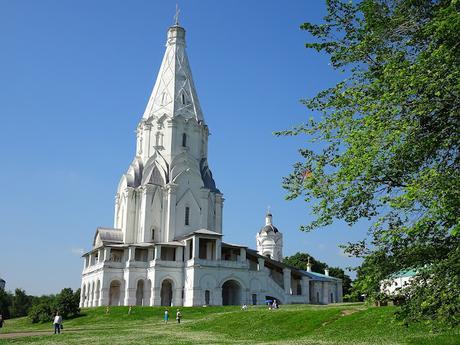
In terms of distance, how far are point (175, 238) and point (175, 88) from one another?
17959 millimetres

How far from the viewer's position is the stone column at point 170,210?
54.2 metres

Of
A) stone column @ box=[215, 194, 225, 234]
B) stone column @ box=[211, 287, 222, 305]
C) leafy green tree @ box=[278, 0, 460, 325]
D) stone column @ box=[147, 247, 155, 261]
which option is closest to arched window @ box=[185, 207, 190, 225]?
stone column @ box=[215, 194, 225, 234]

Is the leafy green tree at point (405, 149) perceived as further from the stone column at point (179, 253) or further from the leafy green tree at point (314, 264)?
the leafy green tree at point (314, 264)

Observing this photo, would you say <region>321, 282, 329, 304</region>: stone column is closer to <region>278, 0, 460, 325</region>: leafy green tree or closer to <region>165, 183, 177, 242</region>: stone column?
<region>165, 183, 177, 242</region>: stone column

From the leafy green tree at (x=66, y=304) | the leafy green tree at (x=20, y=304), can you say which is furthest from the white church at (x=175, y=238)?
the leafy green tree at (x=20, y=304)

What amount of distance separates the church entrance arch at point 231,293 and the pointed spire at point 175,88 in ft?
64.1

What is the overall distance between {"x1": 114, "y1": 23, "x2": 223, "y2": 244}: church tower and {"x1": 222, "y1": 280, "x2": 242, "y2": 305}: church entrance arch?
275 inches

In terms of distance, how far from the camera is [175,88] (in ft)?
200

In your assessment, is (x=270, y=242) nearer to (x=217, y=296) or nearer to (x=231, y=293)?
(x=231, y=293)

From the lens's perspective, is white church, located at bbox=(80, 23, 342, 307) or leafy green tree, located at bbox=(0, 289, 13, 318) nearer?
white church, located at bbox=(80, 23, 342, 307)

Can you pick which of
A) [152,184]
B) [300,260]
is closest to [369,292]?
[152,184]

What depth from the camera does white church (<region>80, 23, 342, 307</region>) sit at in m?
50.4

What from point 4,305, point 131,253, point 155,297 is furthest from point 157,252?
point 4,305

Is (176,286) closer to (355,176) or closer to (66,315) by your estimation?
(66,315)
